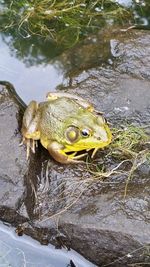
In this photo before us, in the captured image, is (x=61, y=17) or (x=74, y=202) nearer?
(x=74, y=202)

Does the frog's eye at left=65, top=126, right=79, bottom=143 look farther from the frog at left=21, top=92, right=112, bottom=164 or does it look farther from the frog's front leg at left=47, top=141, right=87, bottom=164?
the frog's front leg at left=47, top=141, right=87, bottom=164

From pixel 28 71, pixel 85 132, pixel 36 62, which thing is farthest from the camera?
pixel 36 62

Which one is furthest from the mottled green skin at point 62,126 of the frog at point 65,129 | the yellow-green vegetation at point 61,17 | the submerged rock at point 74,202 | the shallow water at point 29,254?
the yellow-green vegetation at point 61,17

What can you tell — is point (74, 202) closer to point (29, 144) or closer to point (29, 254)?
point (29, 254)

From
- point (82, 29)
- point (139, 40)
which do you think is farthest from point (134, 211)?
point (82, 29)

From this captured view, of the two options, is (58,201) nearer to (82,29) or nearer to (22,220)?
(22,220)

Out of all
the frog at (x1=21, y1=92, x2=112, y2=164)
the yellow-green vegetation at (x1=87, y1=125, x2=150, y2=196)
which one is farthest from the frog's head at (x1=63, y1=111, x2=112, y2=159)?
the yellow-green vegetation at (x1=87, y1=125, x2=150, y2=196)

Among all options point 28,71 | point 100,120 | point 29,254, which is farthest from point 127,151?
point 28,71
